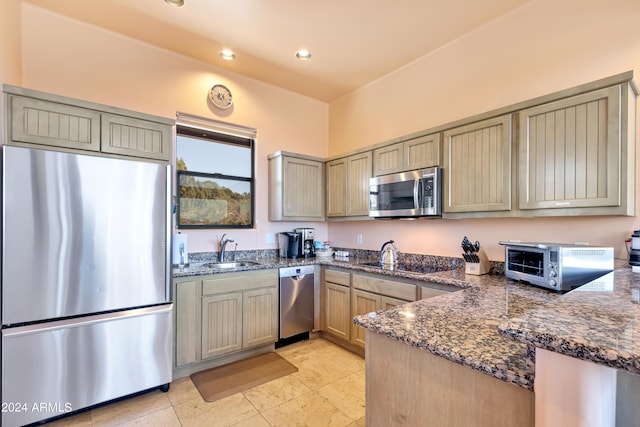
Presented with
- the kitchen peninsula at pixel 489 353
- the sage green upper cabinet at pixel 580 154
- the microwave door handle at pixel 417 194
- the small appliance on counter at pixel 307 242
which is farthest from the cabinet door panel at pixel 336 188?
the kitchen peninsula at pixel 489 353

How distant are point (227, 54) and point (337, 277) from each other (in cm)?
267

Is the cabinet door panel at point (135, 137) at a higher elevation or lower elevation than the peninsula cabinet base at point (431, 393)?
higher

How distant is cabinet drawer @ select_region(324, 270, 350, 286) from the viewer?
315 cm

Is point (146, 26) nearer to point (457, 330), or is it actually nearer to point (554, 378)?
point (457, 330)

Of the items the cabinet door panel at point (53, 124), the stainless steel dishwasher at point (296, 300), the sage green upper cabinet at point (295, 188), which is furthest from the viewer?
the sage green upper cabinet at point (295, 188)

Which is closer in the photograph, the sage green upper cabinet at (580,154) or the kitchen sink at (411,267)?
the sage green upper cabinet at (580,154)

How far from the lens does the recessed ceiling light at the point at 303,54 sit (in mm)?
3080

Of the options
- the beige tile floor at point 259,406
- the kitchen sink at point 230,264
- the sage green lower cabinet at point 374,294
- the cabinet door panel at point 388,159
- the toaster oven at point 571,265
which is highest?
the cabinet door panel at point 388,159

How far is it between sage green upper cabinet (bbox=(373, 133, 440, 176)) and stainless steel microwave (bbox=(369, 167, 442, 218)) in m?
0.09

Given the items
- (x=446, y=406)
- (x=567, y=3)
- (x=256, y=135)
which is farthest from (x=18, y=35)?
(x=567, y=3)

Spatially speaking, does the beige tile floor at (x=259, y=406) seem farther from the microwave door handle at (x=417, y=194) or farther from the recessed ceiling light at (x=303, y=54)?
the recessed ceiling light at (x=303, y=54)

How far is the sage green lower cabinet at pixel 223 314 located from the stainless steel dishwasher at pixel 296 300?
9 centimetres

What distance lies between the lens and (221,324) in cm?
278

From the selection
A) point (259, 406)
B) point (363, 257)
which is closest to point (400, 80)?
point (363, 257)
